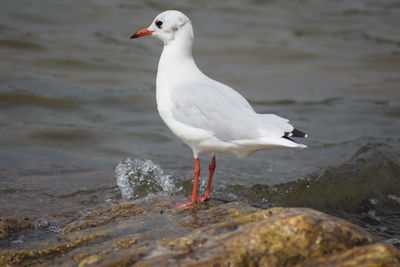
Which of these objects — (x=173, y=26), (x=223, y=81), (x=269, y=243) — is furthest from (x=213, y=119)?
(x=223, y=81)

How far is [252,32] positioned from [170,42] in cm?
894

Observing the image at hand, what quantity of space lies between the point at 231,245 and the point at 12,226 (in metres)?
1.94

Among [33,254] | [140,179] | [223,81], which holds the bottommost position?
[140,179]

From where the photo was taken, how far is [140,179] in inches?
260

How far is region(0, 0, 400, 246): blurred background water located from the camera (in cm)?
655

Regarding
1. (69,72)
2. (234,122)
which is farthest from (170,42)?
(69,72)

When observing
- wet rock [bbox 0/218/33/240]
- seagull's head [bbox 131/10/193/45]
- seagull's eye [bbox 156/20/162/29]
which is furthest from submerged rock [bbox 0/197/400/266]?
seagull's eye [bbox 156/20/162/29]

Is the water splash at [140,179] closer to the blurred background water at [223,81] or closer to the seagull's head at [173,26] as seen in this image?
the blurred background water at [223,81]

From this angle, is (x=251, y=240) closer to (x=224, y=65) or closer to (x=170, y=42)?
Answer: (x=170, y=42)

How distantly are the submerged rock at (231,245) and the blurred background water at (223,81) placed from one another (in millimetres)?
1126

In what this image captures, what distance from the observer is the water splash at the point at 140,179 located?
6273mm

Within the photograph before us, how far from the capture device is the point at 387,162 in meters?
7.58

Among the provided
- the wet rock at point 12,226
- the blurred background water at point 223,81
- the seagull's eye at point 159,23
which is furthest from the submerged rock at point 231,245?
the seagull's eye at point 159,23

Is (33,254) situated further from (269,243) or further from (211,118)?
(211,118)
